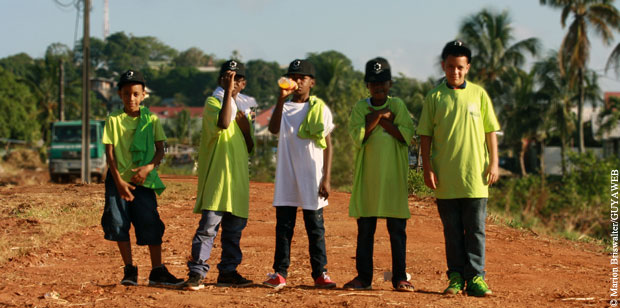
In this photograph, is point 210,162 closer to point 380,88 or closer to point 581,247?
point 380,88

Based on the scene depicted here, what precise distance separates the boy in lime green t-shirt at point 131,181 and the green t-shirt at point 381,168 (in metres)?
1.45

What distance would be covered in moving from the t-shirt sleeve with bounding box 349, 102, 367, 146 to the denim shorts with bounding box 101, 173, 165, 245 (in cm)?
154

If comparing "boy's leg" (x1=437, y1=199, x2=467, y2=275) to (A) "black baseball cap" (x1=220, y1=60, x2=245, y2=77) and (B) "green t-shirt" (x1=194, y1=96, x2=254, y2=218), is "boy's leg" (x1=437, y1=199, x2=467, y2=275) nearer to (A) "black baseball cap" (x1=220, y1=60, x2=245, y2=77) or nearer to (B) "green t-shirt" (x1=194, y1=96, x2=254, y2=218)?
(B) "green t-shirt" (x1=194, y1=96, x2=254, y2=218)

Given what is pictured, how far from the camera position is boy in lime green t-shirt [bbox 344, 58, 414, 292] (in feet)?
16.9

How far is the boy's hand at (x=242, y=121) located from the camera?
5.32 metres

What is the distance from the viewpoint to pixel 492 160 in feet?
16.8

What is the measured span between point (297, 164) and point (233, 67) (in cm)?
84

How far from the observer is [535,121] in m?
39.5

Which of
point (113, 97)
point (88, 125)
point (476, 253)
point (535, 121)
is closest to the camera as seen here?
point (476, 253)

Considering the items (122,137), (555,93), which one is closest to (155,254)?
(122,137)

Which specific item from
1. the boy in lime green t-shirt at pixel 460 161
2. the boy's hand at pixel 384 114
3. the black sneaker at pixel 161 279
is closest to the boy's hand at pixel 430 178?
the boy in lime green t-shirt at pixel 460 161

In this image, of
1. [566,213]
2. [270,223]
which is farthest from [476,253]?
[566,213]

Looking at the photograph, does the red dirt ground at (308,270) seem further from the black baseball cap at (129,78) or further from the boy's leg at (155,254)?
the black baseball cap at (129,78)

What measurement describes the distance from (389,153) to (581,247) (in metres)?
5.19
